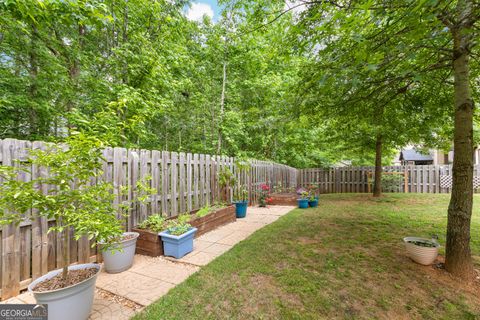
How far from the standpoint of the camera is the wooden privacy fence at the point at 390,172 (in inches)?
400

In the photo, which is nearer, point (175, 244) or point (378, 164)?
point (175, 244)

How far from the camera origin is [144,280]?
2.55m

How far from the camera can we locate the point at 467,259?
246 centimetres

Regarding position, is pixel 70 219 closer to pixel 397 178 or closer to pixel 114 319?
pixel 114 319

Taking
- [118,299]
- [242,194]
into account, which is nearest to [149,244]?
[118,299]

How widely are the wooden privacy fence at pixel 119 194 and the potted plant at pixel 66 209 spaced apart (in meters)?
0.17

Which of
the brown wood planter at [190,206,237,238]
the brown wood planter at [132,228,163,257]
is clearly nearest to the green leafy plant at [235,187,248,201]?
the brown wood planter at [190,206,237,238]

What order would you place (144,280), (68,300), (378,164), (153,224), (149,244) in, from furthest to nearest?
1. (378,164)
2. (153,224)
3. (149,244)
4. (144,280)
5. (68,300)

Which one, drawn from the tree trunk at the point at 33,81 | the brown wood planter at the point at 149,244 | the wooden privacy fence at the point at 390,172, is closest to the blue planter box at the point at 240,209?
the brown wood planter at the point at 149,244

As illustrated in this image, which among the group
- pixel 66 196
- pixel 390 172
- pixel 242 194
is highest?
pixel 66 196

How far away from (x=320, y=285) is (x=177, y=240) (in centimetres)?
201

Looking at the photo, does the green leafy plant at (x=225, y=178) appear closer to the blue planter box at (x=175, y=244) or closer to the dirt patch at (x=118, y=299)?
the blue planter box at (x=175, y=244)

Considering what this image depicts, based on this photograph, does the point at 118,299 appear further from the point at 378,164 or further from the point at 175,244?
the point at 378,164

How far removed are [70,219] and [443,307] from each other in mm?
3497
